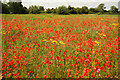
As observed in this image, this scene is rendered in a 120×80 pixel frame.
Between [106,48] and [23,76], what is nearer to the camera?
[23,76]

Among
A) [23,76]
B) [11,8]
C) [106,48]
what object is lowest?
[23,76]

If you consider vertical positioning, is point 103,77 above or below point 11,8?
below

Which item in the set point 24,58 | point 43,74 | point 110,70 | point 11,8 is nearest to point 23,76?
point 43,74

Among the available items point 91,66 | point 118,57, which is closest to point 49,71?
point 91,66

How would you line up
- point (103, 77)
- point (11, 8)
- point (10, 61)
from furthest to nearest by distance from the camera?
point (11, 8)
point (10, 61)
point (103, 77)

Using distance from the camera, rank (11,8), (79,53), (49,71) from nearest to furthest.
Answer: (49,71), (79,53), (11,8)

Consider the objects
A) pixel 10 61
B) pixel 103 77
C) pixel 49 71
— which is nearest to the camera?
pixel 103 77

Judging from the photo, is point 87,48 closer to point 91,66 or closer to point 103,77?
point 91,66

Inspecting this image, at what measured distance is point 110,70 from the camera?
9.94ft

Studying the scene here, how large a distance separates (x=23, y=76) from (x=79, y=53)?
2054mm

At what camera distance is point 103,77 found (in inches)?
110

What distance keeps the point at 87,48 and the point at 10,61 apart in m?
2.81

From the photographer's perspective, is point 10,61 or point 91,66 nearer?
point 91,66

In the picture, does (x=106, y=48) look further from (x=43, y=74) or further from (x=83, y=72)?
(x=43, y=74)
